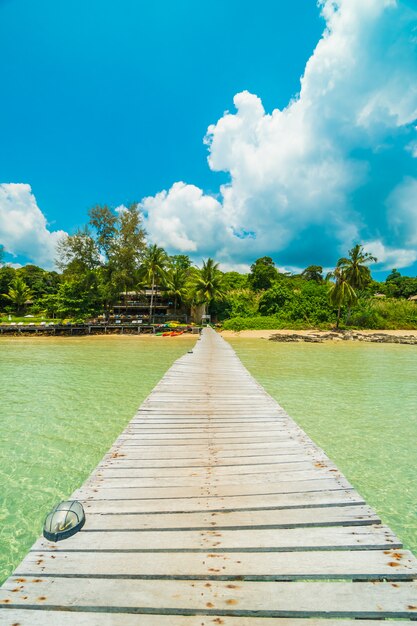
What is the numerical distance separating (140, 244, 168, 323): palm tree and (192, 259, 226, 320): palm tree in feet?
18.0

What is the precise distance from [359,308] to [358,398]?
116 ft

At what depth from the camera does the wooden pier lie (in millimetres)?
1869

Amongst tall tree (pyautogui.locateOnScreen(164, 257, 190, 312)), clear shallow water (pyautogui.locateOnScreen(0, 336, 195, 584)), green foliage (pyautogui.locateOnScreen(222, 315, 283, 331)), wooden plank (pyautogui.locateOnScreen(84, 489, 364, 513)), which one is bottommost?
clear shallow water (pyautogui.locateOnScreen(0, 336, 195, 584))

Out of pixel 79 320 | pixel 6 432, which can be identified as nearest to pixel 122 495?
pixel 6 432

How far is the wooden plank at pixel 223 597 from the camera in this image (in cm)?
186

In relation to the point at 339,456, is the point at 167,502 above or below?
above

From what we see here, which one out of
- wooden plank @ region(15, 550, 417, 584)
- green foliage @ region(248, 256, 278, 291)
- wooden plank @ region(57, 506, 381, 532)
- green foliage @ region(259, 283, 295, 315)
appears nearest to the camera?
wooden plank @ region(15, 550, 417, 584)

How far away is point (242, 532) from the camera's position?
104 inches

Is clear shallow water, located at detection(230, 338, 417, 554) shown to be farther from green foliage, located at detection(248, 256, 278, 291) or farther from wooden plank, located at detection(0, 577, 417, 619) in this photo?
green foliage, located at detection(248, 256, 278, 291)

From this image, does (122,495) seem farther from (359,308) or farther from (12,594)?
(359,308)

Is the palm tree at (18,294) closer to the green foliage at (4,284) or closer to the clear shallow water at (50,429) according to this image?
the green foliage at (4,284)

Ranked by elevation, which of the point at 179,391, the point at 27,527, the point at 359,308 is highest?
the point at 359,308

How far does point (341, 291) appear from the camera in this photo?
3675 centimetres

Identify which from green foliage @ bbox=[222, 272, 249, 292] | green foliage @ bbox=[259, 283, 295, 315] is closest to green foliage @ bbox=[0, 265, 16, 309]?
green foliage @ bbox=[222, 272, 249, 292]
